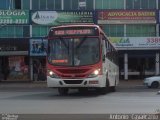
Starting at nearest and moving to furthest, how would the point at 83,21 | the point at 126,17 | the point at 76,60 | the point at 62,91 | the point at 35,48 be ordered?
the point at 76,60, the point at 62,91, the point at 35,48, the point at 83,21, the point at 126,17

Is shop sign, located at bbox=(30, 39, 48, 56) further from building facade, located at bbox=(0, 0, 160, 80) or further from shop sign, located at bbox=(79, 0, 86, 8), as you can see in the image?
shop sign, located at bbox=(79, 0, 86, 8)

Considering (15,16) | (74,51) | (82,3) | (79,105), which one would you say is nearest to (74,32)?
(74,51)

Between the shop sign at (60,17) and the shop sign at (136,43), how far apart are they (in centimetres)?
352

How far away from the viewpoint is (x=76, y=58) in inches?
1032

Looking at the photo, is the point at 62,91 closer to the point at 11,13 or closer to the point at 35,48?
the point at 35,48

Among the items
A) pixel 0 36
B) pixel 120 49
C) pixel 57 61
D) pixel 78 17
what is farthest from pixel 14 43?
pixel 57 61

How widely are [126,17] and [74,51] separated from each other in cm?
3184

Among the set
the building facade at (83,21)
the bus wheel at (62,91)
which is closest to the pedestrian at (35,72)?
the building facade at (83,21)

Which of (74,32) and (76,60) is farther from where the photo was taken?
(74,32)

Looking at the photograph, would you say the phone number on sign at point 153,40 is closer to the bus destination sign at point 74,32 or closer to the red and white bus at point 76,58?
the red and white bus at point 76,58

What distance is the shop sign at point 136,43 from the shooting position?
56.6 meters

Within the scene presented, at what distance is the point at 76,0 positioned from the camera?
58250 millimetres

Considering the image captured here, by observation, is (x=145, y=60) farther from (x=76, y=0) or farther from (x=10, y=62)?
(x=10, y=62)

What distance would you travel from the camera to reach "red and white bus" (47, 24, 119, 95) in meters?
26.0
